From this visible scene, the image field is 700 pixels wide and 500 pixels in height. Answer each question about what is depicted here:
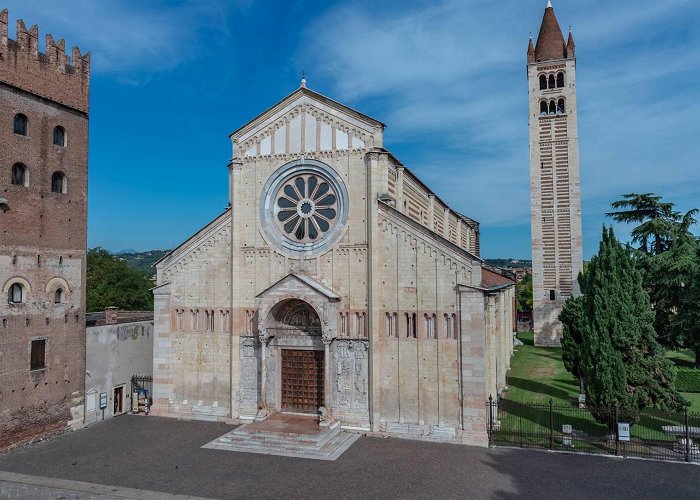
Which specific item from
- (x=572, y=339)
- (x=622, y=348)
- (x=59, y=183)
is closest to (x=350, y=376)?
(x=622, y=348)

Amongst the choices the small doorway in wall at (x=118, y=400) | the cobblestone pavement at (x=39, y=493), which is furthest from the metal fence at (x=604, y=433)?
the small doorway in wall at (x=118, y=400)

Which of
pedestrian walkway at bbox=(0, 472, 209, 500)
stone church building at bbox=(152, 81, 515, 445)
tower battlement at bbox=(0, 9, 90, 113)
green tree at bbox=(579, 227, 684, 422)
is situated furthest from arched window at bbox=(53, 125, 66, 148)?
green tree at bbox=(579, 227, 684, 422)

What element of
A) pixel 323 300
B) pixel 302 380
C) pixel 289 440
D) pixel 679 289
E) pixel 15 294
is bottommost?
pixel 289 440

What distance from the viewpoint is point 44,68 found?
19.9 m

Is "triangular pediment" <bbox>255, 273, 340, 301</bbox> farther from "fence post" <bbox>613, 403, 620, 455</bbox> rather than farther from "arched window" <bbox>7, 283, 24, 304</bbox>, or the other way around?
"fence post" <bbox>613, 403, 620, 455</bbox>

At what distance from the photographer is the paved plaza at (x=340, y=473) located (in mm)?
14367

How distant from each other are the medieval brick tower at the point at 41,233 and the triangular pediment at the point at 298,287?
7864 mm

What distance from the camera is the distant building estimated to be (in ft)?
71.5

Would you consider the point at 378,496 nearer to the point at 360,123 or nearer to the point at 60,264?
the point at 360,123

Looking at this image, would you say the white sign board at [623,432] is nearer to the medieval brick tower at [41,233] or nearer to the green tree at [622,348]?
the green tree at [622,348]

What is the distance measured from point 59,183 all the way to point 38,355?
6.81m

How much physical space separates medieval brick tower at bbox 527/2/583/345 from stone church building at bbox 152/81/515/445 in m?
27.1

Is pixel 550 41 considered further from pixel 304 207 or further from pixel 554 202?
pixel 304 207

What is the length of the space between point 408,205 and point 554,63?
3303 cm
